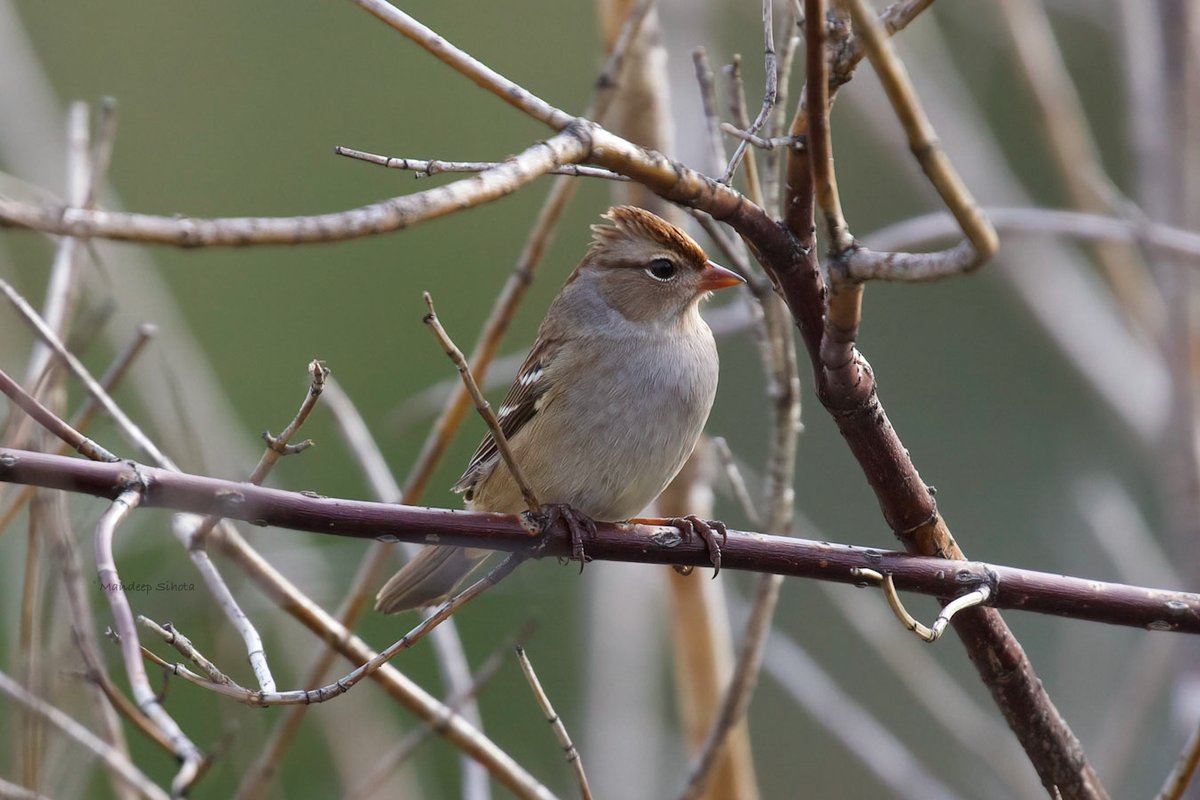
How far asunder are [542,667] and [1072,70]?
5.94 m

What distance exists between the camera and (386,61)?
388 inches

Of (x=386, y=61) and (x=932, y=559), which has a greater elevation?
(x=386, y=61)

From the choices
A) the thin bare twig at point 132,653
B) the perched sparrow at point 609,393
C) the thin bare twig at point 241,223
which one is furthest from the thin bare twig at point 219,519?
the perched sparrow at point 609,393

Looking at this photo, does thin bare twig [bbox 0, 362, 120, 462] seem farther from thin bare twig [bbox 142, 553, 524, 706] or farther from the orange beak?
the orange beak

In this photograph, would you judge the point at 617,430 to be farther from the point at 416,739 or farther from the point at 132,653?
the point at 132,653

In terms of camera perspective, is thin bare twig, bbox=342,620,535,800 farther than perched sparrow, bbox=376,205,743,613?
No

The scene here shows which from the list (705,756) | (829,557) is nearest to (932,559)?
(829,557)

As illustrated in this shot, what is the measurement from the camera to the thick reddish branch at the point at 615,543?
205 centimetres

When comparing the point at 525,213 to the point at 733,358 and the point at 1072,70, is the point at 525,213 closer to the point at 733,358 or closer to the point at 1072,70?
the point at 733,358

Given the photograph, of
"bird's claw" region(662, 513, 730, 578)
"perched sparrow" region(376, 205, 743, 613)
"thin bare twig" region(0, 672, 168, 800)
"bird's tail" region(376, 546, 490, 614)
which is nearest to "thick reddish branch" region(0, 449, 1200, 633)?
"bird's claw" region(662, 513, 730, 578)

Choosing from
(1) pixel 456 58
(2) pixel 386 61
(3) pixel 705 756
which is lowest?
(3) pixel 705 756

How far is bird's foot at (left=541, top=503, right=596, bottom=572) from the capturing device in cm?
268

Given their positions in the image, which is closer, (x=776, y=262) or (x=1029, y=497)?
(x=776, y=262)

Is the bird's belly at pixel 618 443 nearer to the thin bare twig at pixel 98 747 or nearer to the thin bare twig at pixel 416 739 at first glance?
the thin bare twig at pixel 416 739
